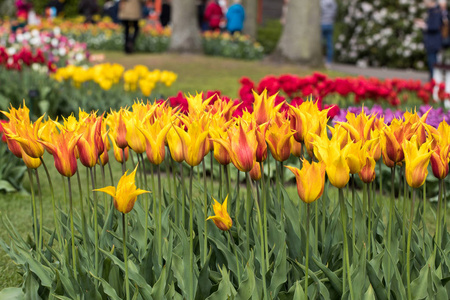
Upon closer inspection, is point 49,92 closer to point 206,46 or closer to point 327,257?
point 327,257

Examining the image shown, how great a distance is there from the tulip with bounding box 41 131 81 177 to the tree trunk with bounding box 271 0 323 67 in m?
12.8

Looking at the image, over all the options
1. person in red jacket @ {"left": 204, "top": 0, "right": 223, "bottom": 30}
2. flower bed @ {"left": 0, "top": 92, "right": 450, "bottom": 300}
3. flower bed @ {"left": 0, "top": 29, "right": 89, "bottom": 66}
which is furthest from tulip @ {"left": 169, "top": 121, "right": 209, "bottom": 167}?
person in red jacket @ {"left": 204, "top": 0, "right": 223, "bottom": 30}

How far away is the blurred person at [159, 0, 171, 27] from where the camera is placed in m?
22.7

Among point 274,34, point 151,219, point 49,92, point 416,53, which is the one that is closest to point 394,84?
point 49,92

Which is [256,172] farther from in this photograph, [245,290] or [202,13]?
[202,13]

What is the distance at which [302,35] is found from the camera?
14.6 metres

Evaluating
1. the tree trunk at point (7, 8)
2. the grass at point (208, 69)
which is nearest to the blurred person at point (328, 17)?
the grass at point (208, 69)

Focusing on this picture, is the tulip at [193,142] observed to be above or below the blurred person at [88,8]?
below

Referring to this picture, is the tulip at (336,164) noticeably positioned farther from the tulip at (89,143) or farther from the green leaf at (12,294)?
the green leaf at (12,294)

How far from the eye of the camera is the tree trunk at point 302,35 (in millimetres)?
14375

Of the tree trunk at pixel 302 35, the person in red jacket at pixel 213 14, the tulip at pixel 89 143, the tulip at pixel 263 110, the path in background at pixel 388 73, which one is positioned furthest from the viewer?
the person in red jacket at pixel 213 14

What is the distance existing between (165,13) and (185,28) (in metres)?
6.87

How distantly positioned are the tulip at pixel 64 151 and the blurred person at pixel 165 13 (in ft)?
69.2

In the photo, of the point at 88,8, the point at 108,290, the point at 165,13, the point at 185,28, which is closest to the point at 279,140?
the point at 108,290
